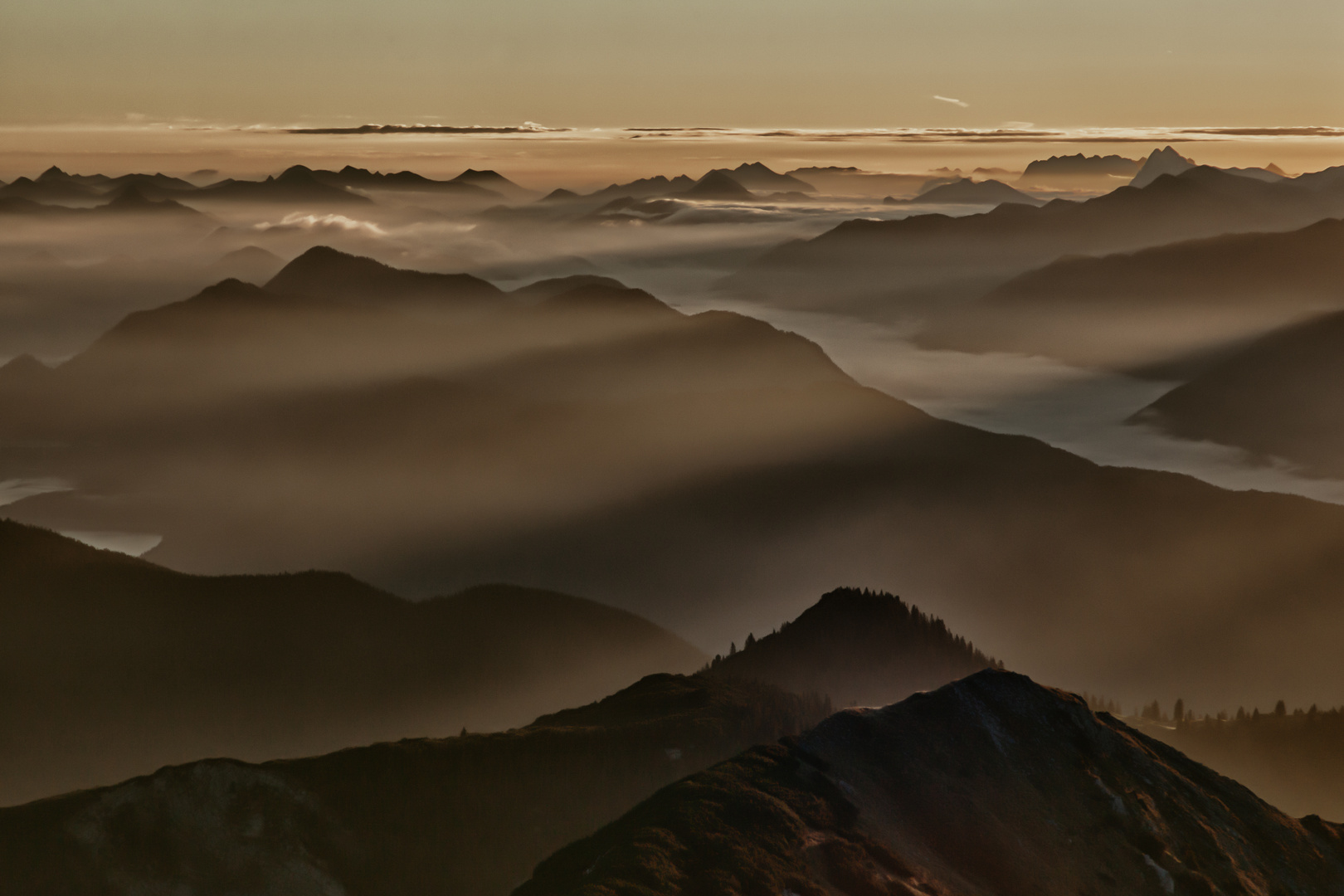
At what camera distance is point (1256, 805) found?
11450 cm

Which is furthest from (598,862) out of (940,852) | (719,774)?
(940,852)

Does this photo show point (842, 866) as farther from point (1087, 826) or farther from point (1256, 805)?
point (1256, 805)

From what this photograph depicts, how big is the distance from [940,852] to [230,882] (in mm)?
64577

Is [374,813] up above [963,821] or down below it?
below

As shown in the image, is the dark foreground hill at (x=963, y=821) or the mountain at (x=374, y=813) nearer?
the dark foreground hill at (x=963, y=821)

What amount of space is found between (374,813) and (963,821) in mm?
58702

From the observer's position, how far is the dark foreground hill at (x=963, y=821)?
88188 mm

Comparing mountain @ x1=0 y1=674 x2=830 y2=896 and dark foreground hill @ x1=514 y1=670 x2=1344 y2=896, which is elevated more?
dark foreground hill @ x1=514 y1=670 x2=1344 y2=896

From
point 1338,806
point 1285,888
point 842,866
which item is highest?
point 842,866

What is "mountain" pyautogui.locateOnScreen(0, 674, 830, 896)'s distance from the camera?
110 m

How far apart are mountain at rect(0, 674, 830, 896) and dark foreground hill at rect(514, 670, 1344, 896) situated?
2179 cm

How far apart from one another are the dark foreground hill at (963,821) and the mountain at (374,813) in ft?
71.5

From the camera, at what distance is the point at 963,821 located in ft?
331

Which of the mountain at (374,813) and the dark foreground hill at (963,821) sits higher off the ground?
the dark foreground hill at (963,821)
